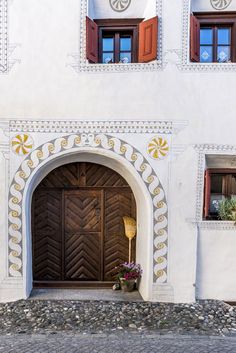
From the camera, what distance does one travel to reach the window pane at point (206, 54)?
5121 mm

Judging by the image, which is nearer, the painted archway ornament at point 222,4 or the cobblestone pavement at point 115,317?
the cobblestone pavement at point 115,317

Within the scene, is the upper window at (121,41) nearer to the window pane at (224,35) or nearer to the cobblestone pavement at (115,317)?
the window pane at (224,35)

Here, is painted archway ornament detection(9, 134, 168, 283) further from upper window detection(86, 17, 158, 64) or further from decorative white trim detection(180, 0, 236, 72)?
decorative white trim detection(180, 0, 236, 72)

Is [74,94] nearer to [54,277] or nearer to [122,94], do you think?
[122,94]

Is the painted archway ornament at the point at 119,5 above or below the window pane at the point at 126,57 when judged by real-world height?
above

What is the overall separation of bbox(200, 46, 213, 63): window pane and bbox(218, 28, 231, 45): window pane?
0.26 metres

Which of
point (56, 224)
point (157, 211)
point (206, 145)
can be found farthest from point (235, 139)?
point (56, 224)

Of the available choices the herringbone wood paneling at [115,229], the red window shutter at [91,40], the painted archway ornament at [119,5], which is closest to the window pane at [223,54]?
the painted archway ornament at [119,5]

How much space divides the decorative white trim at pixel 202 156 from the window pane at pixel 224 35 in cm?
213

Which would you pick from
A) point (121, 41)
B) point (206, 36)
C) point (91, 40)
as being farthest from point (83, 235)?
point (206, 36)

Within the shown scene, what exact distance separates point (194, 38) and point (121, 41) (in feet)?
4.65

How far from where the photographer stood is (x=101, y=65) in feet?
15.6

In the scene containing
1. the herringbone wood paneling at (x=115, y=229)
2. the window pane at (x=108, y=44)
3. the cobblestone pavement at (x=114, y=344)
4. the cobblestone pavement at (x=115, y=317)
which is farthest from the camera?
the herringbone wood paneling at (x=115, y=229)

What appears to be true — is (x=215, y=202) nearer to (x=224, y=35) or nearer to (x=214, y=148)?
(x=214, y=148)
